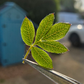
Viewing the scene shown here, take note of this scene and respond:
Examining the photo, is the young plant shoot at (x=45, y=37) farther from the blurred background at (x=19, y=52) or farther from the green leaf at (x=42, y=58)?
the blurred background at (x=19, y=52)

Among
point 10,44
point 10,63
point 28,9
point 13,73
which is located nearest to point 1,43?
point 10,44

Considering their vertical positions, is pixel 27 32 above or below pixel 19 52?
above

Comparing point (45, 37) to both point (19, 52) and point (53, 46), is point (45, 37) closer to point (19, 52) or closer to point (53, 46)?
point (53, 46)

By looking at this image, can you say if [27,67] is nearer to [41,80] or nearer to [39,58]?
[41,80]

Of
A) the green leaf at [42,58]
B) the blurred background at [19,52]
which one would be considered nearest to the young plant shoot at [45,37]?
the green leaf at [42,58]

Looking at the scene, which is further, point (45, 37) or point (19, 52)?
point (19, 52)

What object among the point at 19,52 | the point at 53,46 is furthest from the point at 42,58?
the point at 19,52
